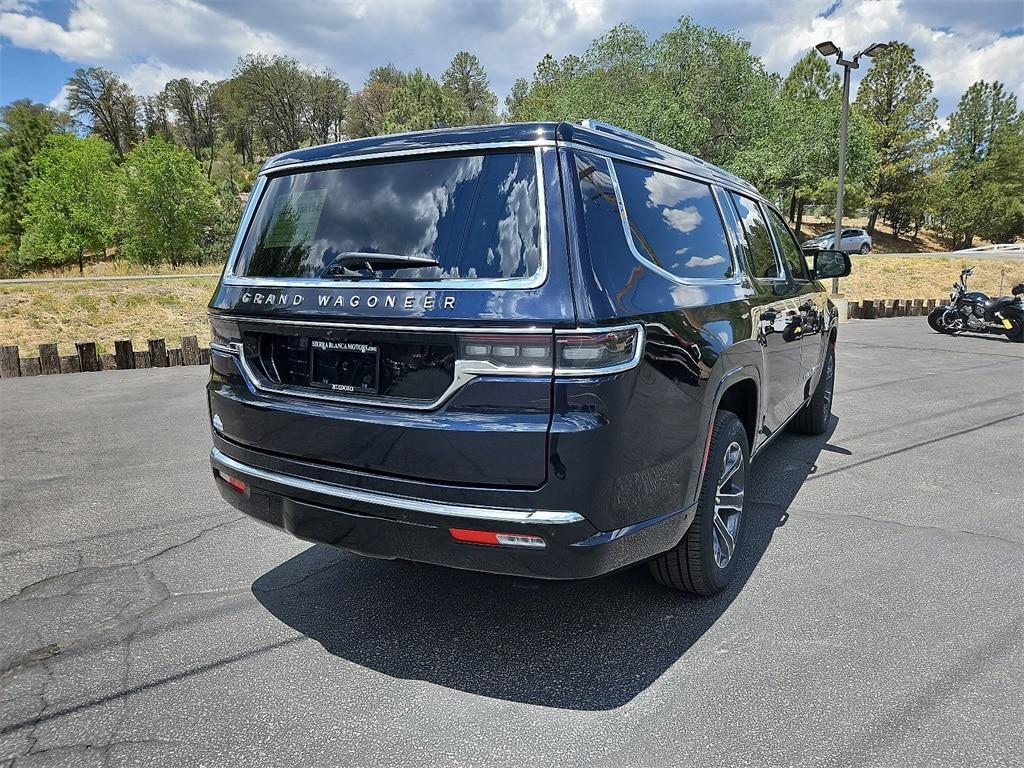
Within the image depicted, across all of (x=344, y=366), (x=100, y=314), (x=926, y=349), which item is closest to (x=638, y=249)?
(x=344, y=366)

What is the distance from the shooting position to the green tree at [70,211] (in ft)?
147

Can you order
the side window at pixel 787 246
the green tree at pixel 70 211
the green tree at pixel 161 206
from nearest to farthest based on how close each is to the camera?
1. the side window at pixel 787 246
2. the green tree at pixel 161 206
3. the green tree at pixel 70 211

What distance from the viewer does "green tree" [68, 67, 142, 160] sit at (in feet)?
194

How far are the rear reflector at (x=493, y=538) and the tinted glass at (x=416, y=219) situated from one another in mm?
833

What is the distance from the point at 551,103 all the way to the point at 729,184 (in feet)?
118

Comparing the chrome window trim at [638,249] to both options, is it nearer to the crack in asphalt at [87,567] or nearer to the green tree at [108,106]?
the crack in asphalt at [87,567]

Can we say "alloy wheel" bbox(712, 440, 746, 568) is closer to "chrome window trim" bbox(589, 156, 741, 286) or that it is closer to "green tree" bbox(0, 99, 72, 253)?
"chrome window trim" bbox(589, 156, 741, 286)

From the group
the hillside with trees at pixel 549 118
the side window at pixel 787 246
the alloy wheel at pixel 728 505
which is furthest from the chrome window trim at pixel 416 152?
the hillside with trees at pixel 549 118

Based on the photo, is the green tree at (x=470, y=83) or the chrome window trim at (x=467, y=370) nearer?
the chrome window trim at (x=467, y=370)

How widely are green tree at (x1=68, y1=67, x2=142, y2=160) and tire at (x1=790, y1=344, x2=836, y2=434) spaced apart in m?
66.5

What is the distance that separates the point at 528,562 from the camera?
7.09ft

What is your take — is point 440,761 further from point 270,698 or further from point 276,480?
point 276,480

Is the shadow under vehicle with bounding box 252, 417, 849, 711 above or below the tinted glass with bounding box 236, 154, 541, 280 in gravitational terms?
below

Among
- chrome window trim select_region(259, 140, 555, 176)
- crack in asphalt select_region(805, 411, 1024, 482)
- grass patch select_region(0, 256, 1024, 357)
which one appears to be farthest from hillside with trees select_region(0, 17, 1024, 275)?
chrome window trim select_region(259, 140, 555, 176)
